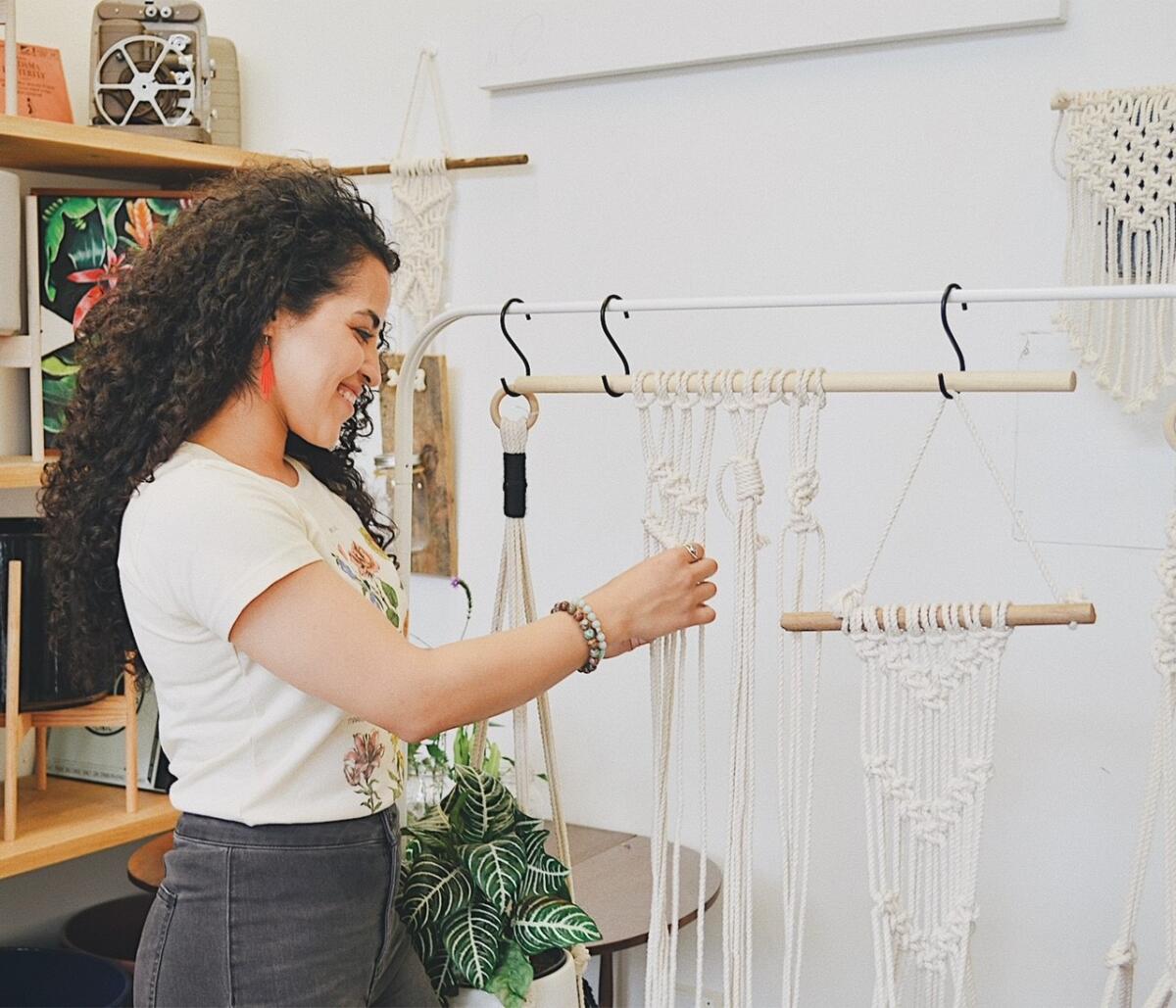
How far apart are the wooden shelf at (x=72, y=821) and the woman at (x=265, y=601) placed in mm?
691

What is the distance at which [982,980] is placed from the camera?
77.7 inches

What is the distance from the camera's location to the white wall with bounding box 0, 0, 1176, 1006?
1.88 m

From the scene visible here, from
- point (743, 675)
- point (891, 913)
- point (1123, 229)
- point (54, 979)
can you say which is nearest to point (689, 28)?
point (1123, 229)

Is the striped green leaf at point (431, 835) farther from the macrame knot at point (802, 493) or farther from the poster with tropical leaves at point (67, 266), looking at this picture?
the poster with tropical leaves at point (67, 266)

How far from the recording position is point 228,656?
1.26 metres

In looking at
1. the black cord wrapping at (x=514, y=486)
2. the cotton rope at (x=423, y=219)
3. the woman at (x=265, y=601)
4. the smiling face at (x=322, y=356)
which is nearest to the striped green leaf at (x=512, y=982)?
the woman at (x=265, y=601)

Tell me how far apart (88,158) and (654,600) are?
1.34m

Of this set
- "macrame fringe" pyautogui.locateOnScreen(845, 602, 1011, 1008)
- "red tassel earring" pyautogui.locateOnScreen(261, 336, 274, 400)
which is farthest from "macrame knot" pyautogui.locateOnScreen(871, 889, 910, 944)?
"red tassel earring" pyautogui.locateOnScreen(261, 336, 274, 400)

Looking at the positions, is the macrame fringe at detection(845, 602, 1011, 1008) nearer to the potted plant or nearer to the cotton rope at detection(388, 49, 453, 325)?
the potted plant

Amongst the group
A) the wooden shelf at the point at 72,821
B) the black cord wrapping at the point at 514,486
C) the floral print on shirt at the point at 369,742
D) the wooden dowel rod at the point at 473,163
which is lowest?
the wooden shelf at the point at 72,821

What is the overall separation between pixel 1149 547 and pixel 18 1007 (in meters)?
1.74

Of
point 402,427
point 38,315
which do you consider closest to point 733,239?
point 402,427

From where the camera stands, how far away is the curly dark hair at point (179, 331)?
4.33 ft

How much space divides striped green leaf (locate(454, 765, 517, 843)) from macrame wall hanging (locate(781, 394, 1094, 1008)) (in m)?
0.41
